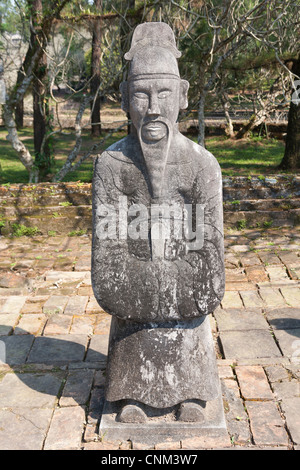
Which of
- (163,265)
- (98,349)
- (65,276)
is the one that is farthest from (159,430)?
(65,276)

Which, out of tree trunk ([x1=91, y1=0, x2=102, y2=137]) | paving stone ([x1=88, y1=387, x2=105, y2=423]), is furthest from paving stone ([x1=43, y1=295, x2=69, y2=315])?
tree trunk ([x1=91, y1=0, x2=102, y2=137])

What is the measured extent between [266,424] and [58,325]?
7.44 ft

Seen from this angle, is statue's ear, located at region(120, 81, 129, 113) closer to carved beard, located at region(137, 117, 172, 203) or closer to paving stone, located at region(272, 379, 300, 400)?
carved beard, located at region(137, 117, 172, 203)

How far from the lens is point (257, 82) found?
1352 centimetres

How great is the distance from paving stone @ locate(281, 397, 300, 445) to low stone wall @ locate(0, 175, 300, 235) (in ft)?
13.2

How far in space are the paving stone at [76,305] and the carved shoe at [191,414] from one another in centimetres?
208

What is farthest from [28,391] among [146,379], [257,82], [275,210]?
[257,82]

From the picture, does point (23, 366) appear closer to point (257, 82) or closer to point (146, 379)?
point (146, 379)

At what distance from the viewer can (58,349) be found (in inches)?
172

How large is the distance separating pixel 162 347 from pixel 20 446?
3.68 feet

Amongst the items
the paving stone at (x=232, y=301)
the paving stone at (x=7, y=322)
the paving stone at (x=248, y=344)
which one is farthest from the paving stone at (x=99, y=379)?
the paving stone at (x=232, y=301)

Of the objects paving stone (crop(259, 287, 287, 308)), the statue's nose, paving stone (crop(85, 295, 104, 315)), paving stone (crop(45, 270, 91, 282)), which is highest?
the statue's nose

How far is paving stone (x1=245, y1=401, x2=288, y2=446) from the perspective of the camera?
3152 mm

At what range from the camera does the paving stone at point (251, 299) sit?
5068mm
